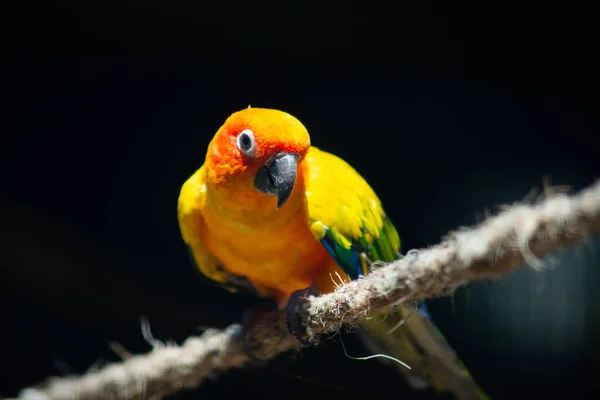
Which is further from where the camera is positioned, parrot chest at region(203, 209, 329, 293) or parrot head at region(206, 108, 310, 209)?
parrot chest at region(203, 209, 329, 293)

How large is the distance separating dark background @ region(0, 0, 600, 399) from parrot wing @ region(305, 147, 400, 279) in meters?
0.68

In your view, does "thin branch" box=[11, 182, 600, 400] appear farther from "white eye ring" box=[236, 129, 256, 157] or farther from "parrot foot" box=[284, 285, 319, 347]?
"white eye ring" box=[236, 129, 256, 157]

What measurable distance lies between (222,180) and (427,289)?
656mm

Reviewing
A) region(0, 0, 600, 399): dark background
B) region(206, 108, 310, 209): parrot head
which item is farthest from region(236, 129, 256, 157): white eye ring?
region(0, 0, 600, 399): dark background

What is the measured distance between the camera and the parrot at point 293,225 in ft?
4.32

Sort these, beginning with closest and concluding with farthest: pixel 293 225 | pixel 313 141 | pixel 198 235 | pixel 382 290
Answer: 1. pixel 382 290
2. pixel 293 225
3. pixel 198 235
4. pixel 313 141

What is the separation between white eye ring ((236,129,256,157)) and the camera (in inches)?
51.1

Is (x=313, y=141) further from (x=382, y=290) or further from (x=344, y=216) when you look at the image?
(x=382, y=290)

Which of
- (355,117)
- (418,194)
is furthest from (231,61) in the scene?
(418,194)

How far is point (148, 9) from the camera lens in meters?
2.00

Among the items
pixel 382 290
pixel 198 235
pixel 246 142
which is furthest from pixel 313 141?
pixel 382 290

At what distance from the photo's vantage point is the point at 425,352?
151 centimetres

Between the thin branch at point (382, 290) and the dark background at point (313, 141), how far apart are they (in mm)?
427

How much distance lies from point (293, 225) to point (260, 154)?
Result: 0.23 meters
